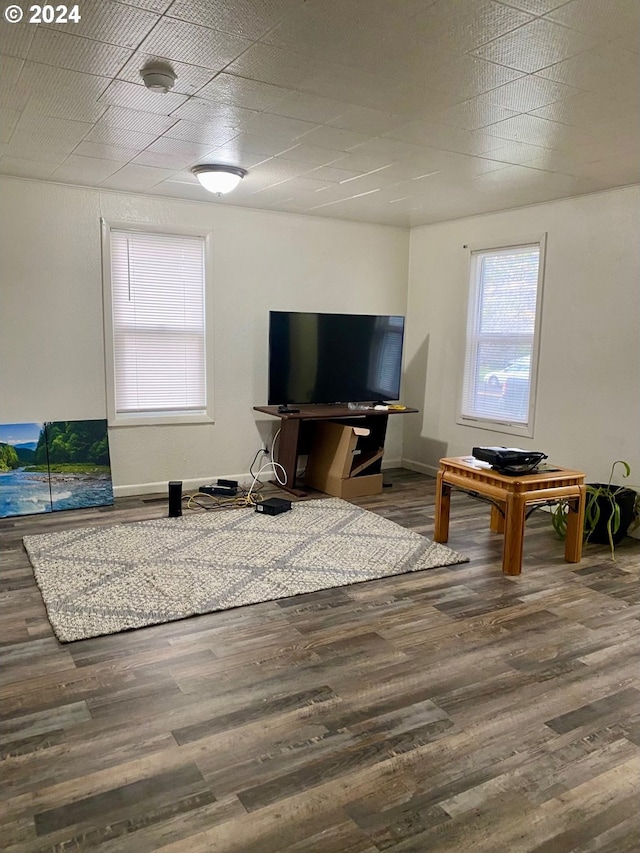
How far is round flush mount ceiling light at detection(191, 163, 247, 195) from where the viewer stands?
3.91 m

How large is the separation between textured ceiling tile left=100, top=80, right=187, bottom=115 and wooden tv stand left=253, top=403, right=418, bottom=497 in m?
2.57

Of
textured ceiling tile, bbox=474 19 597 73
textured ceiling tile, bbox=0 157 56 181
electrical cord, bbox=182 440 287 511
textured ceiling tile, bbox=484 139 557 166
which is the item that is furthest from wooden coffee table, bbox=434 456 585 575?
textured ceiling tile, bbox=0 157 56 181

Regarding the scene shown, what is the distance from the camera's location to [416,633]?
2.85 m

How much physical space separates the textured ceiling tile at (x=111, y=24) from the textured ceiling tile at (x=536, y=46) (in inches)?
46.9

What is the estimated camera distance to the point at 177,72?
2.50 m

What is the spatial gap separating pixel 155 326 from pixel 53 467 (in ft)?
4.44

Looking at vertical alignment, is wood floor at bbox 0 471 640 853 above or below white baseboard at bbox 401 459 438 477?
below

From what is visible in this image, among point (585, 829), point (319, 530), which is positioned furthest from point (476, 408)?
point (585, 829)

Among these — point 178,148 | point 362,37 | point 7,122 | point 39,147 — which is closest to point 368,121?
point 362,37

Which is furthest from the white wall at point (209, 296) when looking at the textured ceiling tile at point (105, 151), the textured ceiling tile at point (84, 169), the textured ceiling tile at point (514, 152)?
the textured ceiling tile at point (514, 152)

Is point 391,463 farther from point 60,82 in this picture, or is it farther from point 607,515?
point 60,82

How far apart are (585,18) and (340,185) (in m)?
2.45

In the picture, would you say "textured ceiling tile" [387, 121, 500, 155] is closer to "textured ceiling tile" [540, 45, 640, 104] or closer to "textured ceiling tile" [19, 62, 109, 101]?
"textured ceiling tile" [540, 45, 640, 104]

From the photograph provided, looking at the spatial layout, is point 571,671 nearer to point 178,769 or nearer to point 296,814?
point 296,814
